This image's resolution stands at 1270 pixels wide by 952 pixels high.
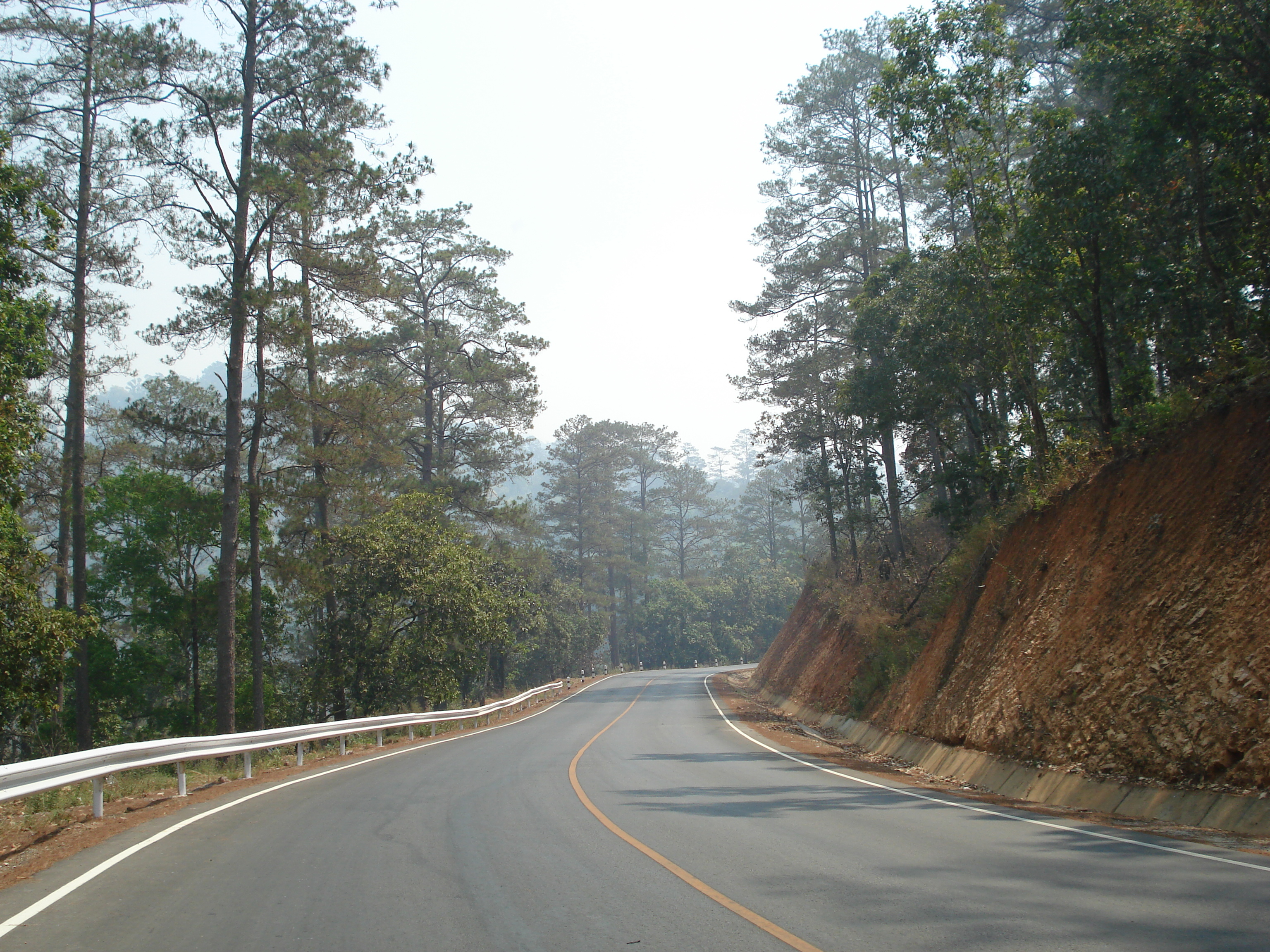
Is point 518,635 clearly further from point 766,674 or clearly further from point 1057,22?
point 1057,22

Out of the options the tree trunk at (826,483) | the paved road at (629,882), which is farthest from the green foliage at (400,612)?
the tree trunk at (826,483)

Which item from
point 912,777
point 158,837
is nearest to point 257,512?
point 158,837

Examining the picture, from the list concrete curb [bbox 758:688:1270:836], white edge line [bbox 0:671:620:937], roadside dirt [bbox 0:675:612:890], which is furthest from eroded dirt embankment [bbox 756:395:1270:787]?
roadside dirt [bbox 0:675:612:890]

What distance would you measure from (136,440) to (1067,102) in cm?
3357

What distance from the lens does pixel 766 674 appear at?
4309 centimetres

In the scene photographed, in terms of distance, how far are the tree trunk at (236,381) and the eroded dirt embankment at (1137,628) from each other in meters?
14.8

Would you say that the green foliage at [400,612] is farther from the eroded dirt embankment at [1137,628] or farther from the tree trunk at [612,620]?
the tree trunk at [612,620]

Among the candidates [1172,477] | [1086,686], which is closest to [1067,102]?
[1172,477]

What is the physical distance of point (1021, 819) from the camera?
9578 millimetres

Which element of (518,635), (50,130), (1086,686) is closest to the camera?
(1086,686)

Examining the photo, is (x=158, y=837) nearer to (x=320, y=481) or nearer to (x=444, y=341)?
(x=320, y=481)

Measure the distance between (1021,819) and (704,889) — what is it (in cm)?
497

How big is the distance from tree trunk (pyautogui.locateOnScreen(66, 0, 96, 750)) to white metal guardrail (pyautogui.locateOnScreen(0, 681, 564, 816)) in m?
8.92

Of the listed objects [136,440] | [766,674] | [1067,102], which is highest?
[1067,102]
